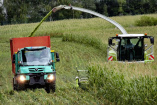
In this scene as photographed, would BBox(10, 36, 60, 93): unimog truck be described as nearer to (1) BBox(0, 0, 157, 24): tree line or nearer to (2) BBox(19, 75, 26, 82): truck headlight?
(2) BBox(19, 75, 26, 82): truck headlight

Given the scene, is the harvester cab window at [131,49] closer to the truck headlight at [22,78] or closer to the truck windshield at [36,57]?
the truck windshield at [36,57]

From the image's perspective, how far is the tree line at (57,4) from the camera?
271 ft

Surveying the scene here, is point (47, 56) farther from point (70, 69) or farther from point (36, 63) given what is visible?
point (70, 69)

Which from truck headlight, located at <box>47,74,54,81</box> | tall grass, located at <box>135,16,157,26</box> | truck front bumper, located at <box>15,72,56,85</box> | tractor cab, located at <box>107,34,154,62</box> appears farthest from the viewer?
tall grass, located at <box>135,16,157,26</box>

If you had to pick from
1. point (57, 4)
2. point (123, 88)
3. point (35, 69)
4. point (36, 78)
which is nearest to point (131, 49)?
point (35, 69)

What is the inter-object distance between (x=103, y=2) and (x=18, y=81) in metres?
96.8

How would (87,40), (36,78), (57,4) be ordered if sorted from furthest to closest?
1. (57,4)
2. (87,40)
3. (36,78)

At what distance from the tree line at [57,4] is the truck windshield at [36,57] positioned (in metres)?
60.7

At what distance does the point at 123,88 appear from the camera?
32.5 feet

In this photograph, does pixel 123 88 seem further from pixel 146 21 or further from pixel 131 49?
pixel 146 21

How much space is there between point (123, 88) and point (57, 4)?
270 ft

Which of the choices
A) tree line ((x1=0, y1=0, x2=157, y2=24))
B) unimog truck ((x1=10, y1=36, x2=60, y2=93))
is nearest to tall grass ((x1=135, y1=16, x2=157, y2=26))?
tree line ((x1=0, y1=0, x2=157, y2=24))

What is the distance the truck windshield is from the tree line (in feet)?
199

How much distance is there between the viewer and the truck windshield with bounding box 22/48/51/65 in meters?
13.9
